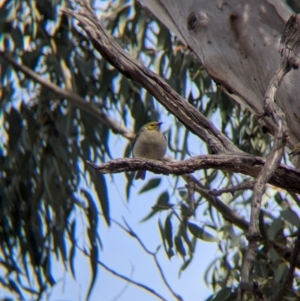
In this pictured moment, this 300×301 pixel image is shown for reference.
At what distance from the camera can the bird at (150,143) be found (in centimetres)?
418

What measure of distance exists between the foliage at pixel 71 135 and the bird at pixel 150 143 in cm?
24

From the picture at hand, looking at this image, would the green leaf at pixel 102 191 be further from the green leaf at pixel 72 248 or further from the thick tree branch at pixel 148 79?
the thick tree branch at pixel 148 79

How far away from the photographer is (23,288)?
14.7 ft

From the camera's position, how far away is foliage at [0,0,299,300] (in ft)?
14.6

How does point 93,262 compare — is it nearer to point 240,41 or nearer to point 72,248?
point 72,248

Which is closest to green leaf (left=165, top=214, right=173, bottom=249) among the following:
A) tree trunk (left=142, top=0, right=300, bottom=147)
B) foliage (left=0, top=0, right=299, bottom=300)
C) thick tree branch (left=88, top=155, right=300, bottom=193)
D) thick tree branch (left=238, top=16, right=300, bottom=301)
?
foliage (left=0, top=0, right=299, bottom=300)

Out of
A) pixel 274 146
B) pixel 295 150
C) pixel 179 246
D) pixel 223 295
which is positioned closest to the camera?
pixel 274 146

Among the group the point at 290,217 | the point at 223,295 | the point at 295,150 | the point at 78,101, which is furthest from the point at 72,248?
the point at 295,150

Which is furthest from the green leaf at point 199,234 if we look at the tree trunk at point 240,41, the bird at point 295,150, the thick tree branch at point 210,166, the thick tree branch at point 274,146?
the thick tree branch at point 274,146

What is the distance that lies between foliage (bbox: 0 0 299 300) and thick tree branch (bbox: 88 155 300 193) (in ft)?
6.51

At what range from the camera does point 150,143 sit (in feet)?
13.7

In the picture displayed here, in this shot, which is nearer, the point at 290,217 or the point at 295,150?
the point at 295,150

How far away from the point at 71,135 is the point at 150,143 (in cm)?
69

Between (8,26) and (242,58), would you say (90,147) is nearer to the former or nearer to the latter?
(8,26)
